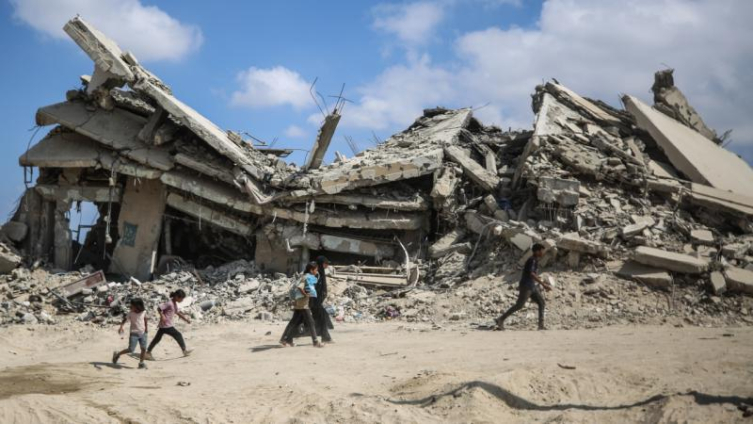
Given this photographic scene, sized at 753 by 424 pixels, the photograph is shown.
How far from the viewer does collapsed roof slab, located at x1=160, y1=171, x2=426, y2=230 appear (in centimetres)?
1364

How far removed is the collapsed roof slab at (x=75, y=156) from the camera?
46.7ft

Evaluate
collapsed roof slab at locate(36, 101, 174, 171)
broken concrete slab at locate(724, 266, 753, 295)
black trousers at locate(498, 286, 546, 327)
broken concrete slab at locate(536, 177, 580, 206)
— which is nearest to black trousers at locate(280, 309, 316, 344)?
black trousers at locate(498, 286, 546, 327)

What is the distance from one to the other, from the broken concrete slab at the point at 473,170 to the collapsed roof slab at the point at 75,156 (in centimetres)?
626

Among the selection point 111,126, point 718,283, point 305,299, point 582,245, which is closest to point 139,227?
point 111,126

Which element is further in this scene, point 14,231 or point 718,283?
point 14,231

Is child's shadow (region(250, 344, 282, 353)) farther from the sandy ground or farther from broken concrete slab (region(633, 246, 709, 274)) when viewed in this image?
broken concrete slab (region(633, 246, 709, 274))

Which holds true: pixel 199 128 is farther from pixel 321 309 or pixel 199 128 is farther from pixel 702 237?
pixel 702 237

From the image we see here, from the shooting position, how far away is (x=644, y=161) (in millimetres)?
13609

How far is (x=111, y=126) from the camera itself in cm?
1470

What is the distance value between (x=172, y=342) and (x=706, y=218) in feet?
30.4

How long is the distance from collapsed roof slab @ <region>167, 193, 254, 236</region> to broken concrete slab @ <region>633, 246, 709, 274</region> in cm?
779

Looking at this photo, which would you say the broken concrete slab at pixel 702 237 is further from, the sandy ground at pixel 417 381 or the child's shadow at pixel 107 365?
the child's shadow at pixel 107 365

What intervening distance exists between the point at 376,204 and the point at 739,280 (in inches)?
262

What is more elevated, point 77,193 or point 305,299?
point 77,193
